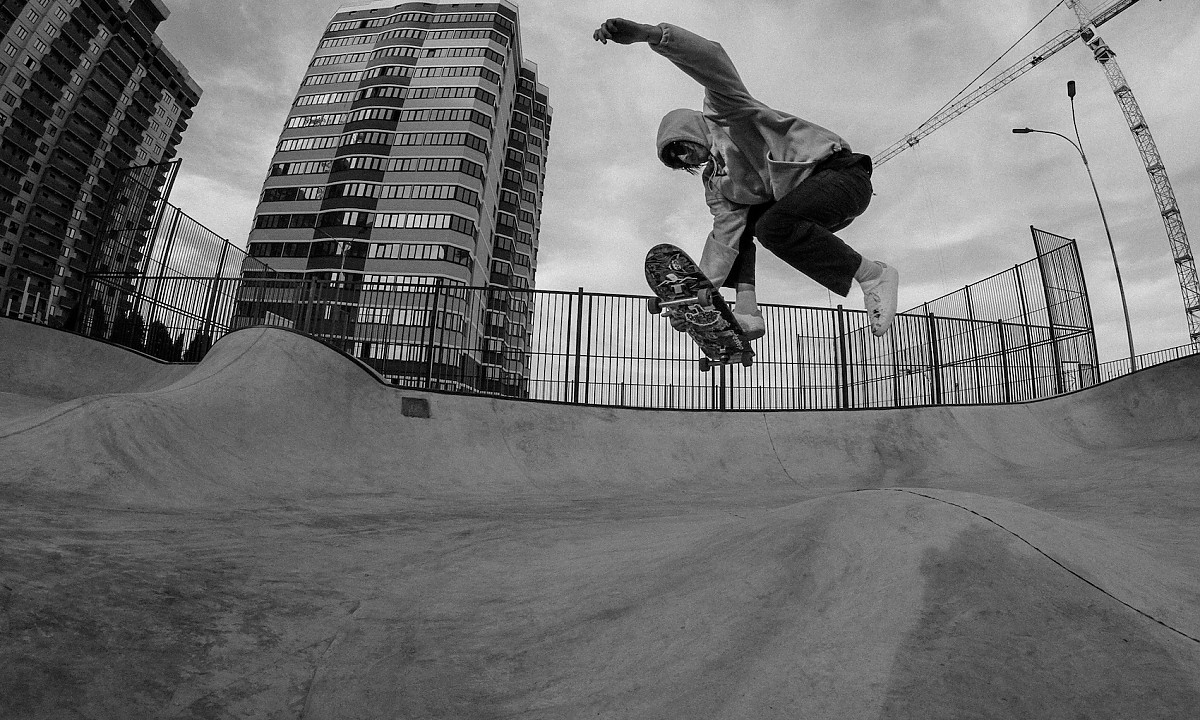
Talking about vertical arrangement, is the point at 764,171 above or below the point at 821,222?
above

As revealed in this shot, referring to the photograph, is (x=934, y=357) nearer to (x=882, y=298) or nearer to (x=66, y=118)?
(x=882, y=298)

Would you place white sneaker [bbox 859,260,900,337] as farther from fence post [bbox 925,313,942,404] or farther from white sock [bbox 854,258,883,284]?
fence post [bbox 925,313,942,404]

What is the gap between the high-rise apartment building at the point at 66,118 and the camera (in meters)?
57.5

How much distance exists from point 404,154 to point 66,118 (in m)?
35.6

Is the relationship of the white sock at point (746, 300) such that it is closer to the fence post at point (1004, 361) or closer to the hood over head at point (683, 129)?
the hood over head at point (683, 129)

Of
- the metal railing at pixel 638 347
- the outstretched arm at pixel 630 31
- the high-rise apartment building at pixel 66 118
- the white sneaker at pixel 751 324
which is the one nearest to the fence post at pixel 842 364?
the metal railing at pixel 638 347

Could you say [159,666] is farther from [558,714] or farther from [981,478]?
[981,478]

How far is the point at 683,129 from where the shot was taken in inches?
142

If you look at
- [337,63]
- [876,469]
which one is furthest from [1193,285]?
[337,63]

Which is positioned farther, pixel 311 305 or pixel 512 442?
pixel 311 305

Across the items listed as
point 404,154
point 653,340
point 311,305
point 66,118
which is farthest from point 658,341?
point 66,118

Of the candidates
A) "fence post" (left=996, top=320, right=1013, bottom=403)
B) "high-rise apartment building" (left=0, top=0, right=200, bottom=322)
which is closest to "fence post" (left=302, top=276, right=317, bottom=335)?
"fence post" (left=996, top=320, right=1013, bottom=403)

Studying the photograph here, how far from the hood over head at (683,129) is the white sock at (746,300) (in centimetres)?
93

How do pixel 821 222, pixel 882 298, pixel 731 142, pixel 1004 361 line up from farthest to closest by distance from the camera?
1. pixel 1004 361
2. pixel 731 142
3. pixel 882 298
4. pixel 821 222
